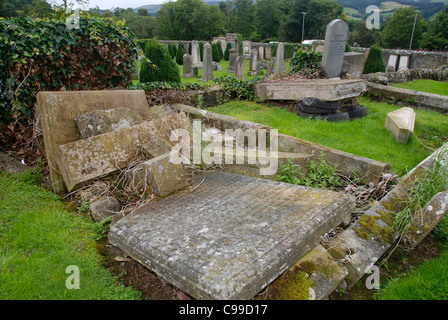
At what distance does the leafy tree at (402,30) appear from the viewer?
42625 millimetres

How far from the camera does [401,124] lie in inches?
207

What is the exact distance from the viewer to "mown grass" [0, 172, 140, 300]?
2.07m

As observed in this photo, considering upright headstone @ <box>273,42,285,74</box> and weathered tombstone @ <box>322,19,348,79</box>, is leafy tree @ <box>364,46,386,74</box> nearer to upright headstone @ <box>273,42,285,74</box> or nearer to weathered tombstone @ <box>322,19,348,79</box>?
upright headstone @ <box>273,42,285,74</box>

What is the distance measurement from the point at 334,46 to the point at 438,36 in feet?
140

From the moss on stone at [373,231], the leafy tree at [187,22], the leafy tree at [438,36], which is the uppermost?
the leafy tree at [187,22]

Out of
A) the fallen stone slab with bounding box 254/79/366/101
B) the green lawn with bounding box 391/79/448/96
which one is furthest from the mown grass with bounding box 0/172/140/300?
the green lawn with bounding box 391/79/448/96

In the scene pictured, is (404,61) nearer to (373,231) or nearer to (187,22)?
(373,231)

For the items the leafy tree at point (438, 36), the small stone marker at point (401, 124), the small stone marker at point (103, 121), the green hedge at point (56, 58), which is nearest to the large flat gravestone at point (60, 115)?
the small stone marker at point (103, 121)

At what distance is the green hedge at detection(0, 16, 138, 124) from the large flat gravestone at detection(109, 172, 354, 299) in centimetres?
330

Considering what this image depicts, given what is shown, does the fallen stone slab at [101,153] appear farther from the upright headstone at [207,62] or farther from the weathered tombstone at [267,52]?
the weathered tombstone at [267,52]

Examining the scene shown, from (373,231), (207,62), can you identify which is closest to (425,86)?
(207,62)

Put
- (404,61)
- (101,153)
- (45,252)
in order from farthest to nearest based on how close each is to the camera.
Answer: (404,61) < (101,153) < (45,252)

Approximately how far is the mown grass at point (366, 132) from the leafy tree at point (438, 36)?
136 feet

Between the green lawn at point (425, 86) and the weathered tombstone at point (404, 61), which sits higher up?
the weathered tombstone at point (404, 61)
